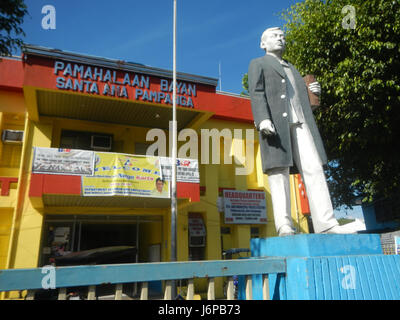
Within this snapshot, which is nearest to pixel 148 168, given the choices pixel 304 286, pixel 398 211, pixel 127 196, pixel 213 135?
pixel 127 196

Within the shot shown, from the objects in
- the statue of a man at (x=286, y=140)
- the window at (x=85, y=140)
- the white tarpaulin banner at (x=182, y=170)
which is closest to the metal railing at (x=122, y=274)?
the statue of a man at (x=286, y=140)

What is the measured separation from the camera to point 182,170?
1203 centimetres

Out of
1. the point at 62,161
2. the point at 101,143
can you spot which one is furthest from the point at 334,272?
the point at 101,143

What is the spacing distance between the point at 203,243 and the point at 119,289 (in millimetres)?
12228

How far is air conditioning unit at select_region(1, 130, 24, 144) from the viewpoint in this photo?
39.8ft

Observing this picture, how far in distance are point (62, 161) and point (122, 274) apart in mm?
9432

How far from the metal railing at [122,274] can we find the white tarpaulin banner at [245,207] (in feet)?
38.6

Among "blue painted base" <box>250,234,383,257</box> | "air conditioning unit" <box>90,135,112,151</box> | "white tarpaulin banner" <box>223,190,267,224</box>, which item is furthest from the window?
"blue painted base" <box>250,234,383,257</box>

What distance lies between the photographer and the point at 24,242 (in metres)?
10.9

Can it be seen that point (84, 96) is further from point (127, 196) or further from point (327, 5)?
point (327, 5)

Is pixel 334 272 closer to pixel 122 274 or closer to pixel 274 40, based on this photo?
pixel 122 274

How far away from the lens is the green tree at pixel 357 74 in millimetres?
8836
